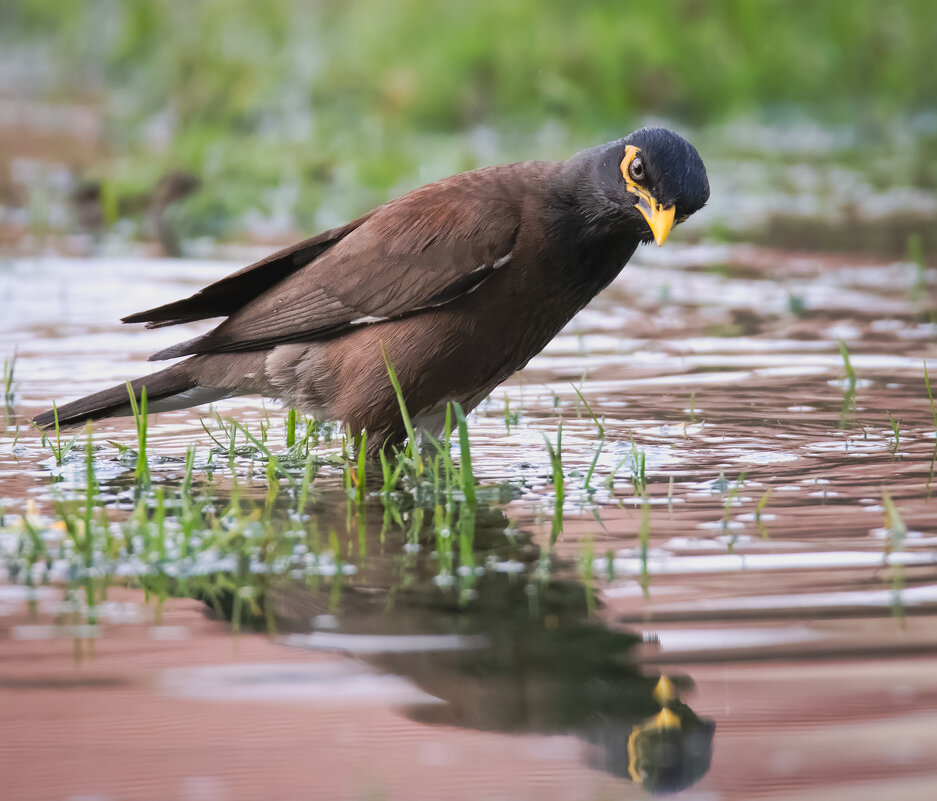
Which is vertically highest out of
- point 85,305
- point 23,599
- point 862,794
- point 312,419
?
point 85,305

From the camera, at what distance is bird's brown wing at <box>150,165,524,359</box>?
18.6ft

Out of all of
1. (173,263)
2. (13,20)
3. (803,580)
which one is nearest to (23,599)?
(803,580)

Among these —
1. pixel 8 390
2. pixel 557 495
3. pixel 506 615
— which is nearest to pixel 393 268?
pixel 557 495

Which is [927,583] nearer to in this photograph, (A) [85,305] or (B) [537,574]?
(B) [537,574]

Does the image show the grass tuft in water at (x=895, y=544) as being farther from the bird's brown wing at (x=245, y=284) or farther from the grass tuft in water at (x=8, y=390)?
the grass tuft in water at (x=8, y=390)

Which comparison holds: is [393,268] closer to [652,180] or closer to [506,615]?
[652,180]

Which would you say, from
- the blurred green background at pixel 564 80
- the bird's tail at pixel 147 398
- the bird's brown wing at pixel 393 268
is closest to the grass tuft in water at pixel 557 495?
the bird's brown wing at pixel 393 268

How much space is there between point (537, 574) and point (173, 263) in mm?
7127

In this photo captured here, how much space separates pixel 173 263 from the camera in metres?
10.8

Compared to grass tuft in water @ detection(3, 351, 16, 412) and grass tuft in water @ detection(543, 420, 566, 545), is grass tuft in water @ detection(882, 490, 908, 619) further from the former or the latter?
grass tuft in water @ detection(3, 351, 16, 412)

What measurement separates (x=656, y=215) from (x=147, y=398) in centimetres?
221

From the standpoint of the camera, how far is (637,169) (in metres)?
5.53

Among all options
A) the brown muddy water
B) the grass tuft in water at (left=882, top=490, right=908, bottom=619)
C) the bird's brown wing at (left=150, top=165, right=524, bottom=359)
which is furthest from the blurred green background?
the grass tuft in water at (left=882, top=490, right=908, bottom=619)

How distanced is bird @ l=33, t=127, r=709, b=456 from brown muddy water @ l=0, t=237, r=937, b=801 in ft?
0.89
